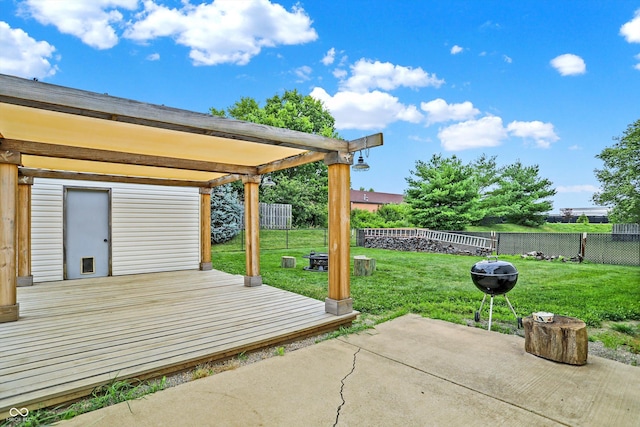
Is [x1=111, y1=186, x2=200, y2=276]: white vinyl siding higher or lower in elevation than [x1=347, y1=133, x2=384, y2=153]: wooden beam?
lower

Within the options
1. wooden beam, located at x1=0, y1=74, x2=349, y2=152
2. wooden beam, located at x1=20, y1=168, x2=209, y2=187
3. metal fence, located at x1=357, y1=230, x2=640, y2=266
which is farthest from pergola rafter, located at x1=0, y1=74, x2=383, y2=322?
metal fence, located at x1=357, y1=230, x2=640, y2=266

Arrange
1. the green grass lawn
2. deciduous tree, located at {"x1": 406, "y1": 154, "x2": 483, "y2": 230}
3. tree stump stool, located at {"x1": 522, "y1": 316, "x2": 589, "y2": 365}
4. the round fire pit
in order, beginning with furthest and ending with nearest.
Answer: deciduous tree, located at {"x1": 406, "y1": 154, "x2": 483, "y2": 230} < the round fire pit < the green grass lawn < tree stump stool, located at {"x1": 522, "y1": 316, "x2": 589, "y2": 365}

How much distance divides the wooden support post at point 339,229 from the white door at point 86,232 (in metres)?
5.50

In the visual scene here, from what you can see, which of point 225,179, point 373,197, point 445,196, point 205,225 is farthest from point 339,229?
point 373,197

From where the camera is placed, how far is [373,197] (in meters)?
34.5

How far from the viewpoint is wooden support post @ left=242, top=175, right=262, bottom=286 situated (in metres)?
5.66

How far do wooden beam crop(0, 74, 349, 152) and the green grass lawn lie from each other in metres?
2.71

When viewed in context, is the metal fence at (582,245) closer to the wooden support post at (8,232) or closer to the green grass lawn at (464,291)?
the green grass lawn at (464,291)

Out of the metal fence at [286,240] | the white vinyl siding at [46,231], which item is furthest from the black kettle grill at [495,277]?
the metal fence at [286,240]

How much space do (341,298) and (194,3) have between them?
1035 centimetres

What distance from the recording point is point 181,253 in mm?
7645

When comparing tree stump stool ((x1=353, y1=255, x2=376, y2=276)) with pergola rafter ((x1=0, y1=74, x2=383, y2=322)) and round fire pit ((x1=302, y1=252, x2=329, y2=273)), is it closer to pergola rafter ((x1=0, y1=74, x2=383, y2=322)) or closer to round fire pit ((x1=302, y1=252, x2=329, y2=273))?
round fire pit ((x1=302, y1=252, x2=329, y2=273))

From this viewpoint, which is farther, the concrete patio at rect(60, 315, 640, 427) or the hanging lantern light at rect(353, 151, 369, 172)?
the hanging lantern light at rect(353, 151, 369, 172)

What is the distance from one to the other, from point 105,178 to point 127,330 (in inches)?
165
